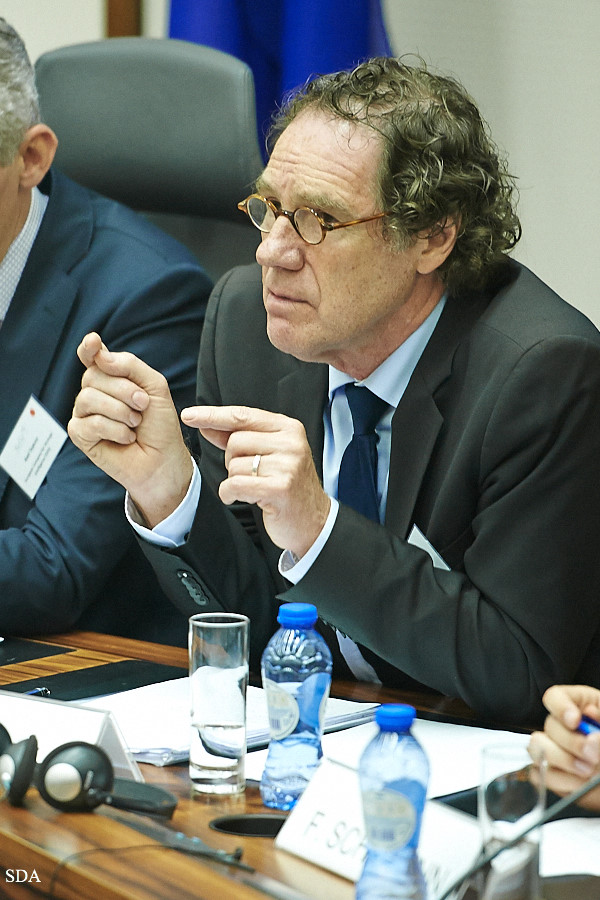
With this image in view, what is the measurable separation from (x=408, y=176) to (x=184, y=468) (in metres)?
0.50

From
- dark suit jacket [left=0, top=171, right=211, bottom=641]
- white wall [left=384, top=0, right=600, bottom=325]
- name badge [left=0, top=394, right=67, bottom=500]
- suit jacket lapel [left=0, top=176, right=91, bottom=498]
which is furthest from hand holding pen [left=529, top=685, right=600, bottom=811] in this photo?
white wall [left=384, top=0, right=600, bottom=325]

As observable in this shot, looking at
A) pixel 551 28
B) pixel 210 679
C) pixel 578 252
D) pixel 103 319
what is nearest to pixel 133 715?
pixel 210 679

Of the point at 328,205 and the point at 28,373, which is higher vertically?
the point at 328,205

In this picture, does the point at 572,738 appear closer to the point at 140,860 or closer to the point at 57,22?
the point at 140,860

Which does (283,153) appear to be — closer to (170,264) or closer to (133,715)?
(170,264)

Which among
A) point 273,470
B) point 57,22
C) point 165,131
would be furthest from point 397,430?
point 57,22

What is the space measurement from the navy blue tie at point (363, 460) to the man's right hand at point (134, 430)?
222mm

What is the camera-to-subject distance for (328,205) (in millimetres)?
1587

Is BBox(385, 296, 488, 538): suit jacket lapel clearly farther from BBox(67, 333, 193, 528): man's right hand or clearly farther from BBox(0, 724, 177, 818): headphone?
BBox(0, 724, 177, 818): headphone

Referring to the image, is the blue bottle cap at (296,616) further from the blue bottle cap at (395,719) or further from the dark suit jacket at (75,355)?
the dark suit jacket at (75,355)

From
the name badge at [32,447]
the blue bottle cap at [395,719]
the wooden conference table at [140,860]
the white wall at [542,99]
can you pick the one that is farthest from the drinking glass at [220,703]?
the white wall at [542,99]

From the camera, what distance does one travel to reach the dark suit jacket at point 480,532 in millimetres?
1439

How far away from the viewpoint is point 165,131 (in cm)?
237

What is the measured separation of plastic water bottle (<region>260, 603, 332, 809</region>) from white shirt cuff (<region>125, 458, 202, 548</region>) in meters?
0.48
